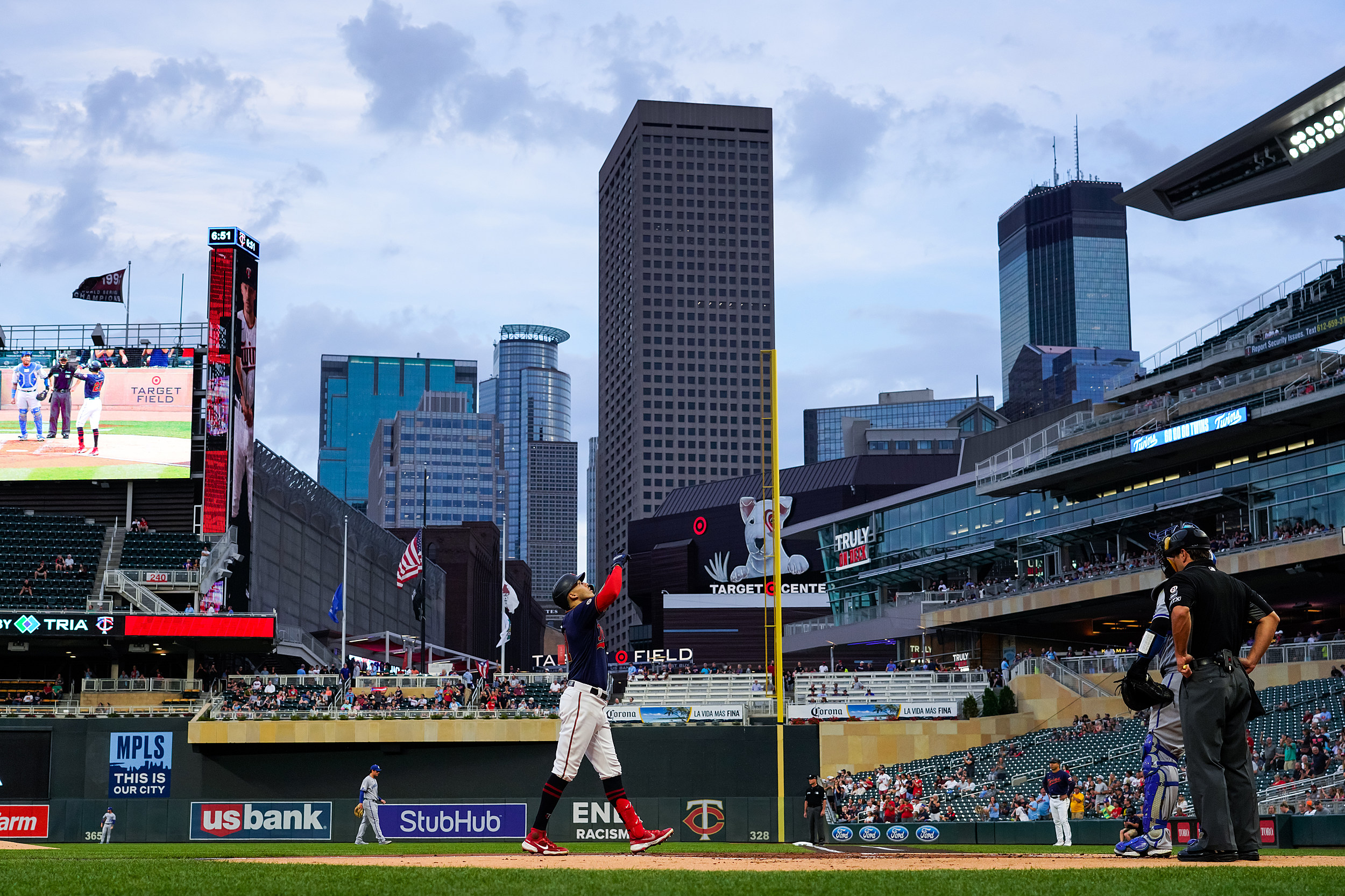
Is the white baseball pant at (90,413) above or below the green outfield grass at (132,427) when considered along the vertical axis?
above

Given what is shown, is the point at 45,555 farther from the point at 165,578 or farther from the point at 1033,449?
the point at 1033,449

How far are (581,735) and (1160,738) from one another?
5630 mm

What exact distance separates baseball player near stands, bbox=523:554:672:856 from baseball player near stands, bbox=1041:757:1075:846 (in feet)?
49.7

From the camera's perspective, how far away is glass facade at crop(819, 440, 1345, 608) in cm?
4553

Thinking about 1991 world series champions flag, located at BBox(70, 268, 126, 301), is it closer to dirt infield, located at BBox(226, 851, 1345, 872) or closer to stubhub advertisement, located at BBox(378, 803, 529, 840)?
stubhub advertisement, located at BBox(378, 803, 529, 840)

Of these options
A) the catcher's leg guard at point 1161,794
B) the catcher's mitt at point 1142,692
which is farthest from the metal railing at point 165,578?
the catcher's mitt at point 1142,692

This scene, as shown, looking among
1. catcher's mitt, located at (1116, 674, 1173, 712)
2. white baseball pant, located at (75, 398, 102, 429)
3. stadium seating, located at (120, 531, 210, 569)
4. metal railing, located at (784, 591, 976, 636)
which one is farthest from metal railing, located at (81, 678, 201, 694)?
catcher's mitt, located at (1116, 674, 1173, 712)

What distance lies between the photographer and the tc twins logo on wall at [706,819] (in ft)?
127

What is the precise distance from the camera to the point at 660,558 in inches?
4267

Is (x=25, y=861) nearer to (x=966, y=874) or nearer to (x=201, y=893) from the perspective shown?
(x=201, y=893)

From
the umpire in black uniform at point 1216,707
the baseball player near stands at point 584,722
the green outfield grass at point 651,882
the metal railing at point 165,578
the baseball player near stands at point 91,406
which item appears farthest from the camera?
the baseball player near stands at point 91,406

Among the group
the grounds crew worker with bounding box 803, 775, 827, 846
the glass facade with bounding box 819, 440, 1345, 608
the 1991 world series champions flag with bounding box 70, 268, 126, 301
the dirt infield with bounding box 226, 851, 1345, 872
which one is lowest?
the grounds crew worker with bounding box 803, 775, 827, 846

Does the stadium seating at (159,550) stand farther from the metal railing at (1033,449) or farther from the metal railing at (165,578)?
the metal railing at (1033,449)

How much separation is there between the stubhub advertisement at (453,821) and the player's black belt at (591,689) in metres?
26.3
